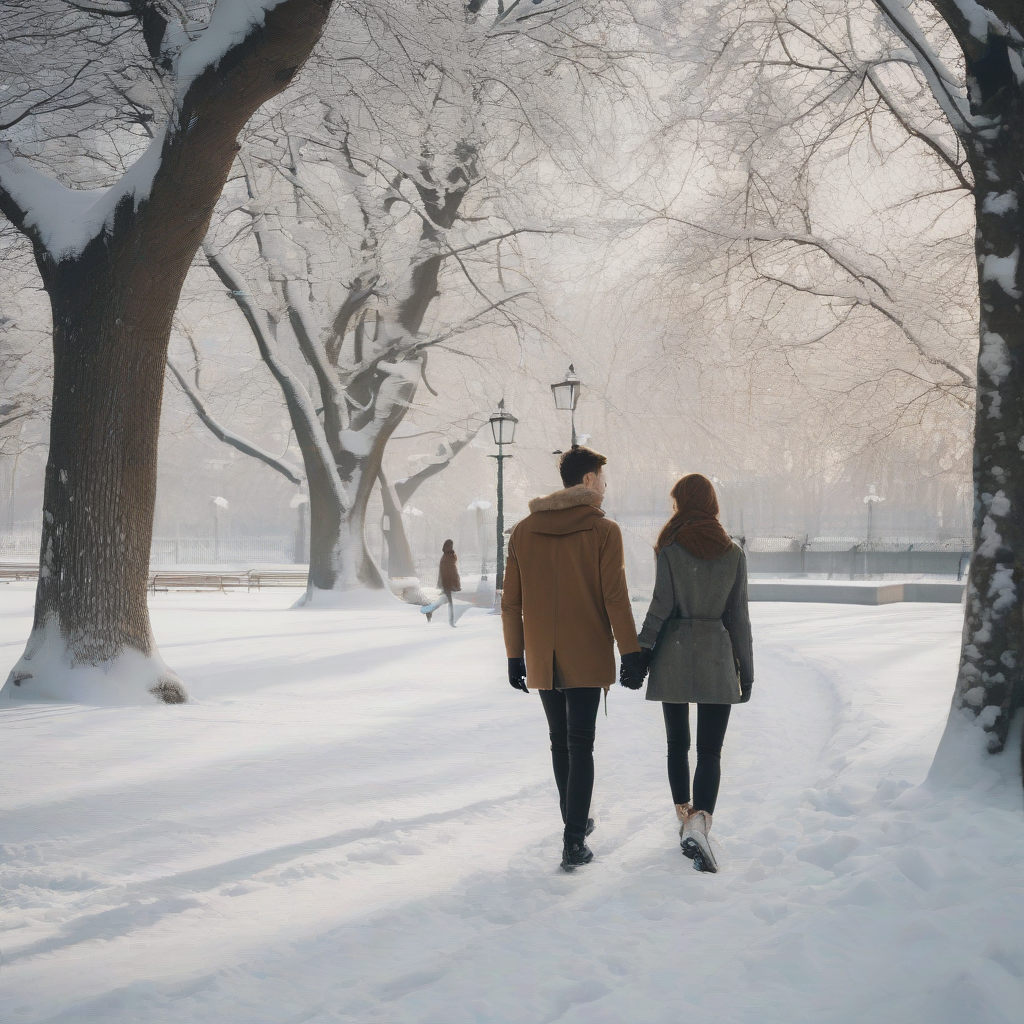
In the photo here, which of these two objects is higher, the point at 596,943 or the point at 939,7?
the point at 939,7

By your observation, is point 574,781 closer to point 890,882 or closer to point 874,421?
point 890,882

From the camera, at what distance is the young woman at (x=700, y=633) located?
4.45 metres

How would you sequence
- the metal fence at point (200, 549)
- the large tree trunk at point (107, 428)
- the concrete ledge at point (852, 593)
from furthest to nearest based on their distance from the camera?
the metal fence at point (200, 549)
the concrete ledge at point (852, 593)
the large tree trunk at point (107, 428)

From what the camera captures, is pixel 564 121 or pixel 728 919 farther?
pixel 564 121

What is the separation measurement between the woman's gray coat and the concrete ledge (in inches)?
772

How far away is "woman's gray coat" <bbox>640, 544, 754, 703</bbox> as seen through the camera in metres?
4.44

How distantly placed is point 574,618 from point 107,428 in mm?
5381

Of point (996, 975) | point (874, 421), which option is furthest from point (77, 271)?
point (874, 421)

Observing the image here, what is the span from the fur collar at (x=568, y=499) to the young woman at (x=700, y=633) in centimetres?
39

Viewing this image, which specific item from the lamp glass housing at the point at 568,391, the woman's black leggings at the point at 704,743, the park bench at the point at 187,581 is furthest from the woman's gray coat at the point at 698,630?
the park bench at the point at 187,581

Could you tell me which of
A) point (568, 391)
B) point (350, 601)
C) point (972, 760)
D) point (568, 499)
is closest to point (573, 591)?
point (568, 499)

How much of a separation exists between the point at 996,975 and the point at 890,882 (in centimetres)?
83

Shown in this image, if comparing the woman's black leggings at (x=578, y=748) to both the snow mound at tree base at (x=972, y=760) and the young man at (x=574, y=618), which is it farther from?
the snow mound at tree base at (x=972, y=760)

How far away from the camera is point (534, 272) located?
2083 centimetres
